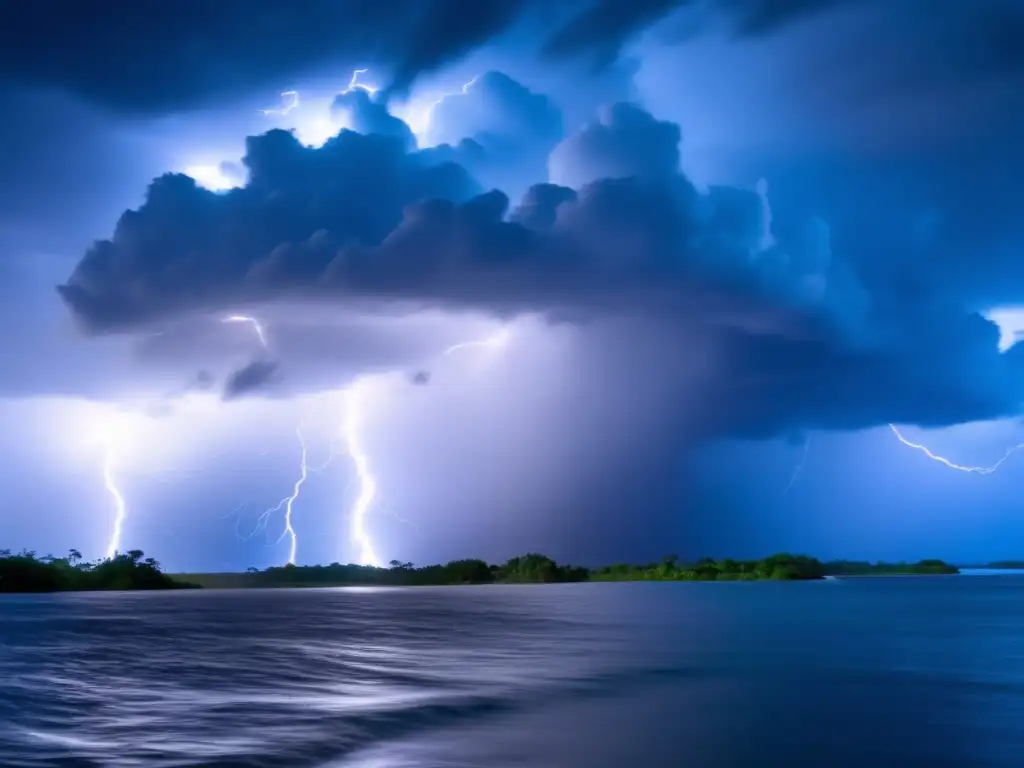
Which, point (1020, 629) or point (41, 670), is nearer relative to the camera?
point (41, 670)

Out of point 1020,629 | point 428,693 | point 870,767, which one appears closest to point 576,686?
point 428,693

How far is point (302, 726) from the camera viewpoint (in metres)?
24.5

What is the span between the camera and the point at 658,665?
40.8 metres

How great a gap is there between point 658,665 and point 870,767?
67.8 feet

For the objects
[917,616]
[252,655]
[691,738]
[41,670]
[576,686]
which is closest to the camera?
[691,738]

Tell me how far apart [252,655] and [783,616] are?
181ft

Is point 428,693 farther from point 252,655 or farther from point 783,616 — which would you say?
point 783,616

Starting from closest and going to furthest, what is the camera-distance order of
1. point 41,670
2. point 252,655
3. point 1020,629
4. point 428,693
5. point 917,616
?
point 428,693
point 41,670
point 252,655
point 1020,629
point 917,616

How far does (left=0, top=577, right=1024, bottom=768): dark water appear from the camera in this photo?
21.7 metres

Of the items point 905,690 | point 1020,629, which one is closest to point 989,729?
point 905,690

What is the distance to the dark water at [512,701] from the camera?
21.7 meters

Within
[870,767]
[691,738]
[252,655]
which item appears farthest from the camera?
[252,655]

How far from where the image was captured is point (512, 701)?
29359 millimetres

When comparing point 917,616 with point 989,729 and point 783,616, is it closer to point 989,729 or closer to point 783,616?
point 783,616
